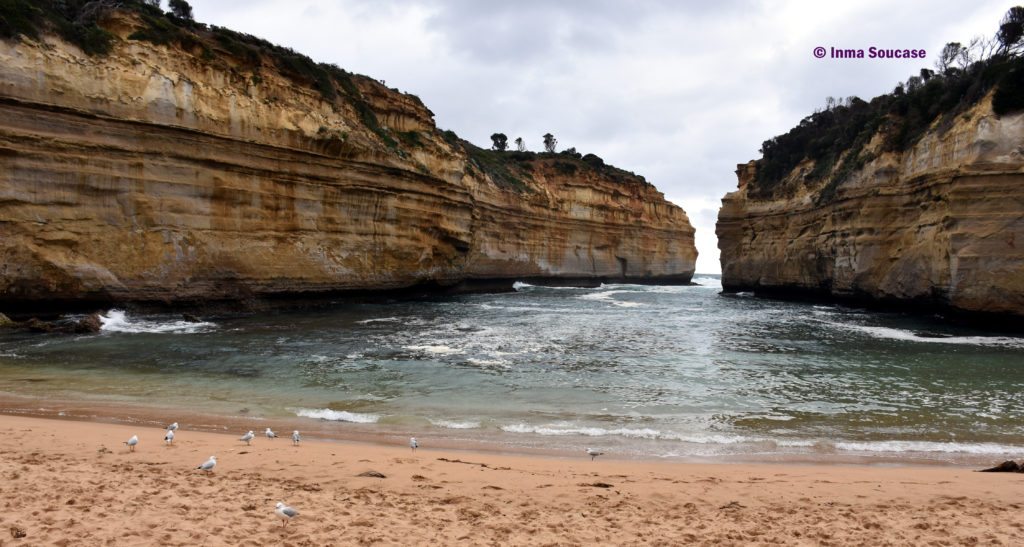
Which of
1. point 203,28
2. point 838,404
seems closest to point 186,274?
point 203,28

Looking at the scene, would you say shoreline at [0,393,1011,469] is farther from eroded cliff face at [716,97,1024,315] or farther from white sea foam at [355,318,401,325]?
eroded cliff face at [716,97,1024,315]

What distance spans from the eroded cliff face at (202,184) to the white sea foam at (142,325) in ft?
2.20

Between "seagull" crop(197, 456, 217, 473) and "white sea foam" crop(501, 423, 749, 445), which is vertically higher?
"seagull" crop(197, 456, 217, 473)

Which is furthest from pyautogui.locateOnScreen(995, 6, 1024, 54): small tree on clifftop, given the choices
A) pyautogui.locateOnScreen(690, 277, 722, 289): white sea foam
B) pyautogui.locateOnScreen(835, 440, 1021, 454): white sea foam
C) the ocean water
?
pyautogui.locateOnScreen(690, 277, 722, 289): white sea foam

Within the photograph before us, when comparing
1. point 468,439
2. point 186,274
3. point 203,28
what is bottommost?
point 468,439

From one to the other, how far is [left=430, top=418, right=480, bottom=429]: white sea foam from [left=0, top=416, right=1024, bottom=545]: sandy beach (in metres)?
1.28

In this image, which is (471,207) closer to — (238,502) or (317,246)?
(317,246)

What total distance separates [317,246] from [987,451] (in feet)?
67.1

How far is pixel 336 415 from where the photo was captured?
26.3 feet

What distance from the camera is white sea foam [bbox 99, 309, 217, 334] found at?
14898mm

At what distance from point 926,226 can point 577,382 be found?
1672cm

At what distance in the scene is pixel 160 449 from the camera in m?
5.87

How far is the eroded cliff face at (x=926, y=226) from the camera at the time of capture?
54.5 feet

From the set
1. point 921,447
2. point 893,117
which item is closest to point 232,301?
point 921,447
